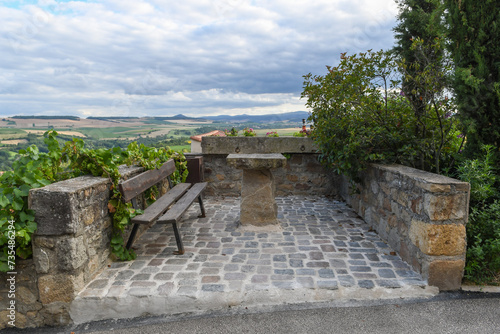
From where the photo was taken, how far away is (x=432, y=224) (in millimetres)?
2861

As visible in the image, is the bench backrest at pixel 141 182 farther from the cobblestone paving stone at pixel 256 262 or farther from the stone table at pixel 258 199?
the stone table at pixel 258 199

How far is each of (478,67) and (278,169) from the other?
3.84 meters

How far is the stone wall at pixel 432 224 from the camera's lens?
2838 mm

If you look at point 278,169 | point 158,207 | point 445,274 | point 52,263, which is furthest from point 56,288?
point 278,169

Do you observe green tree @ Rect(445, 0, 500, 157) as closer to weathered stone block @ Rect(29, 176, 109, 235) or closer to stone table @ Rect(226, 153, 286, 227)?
stone table @ Rect(226, 153, 286, 227)

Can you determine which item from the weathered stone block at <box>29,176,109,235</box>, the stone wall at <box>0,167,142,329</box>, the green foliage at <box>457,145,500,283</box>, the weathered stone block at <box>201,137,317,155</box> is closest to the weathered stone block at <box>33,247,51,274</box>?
the stone wall at <box>0,167,142,329</box>

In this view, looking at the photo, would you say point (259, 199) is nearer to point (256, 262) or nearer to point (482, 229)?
point (256, 262)

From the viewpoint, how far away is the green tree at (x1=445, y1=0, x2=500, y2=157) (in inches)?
141

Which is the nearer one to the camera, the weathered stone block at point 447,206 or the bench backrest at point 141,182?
the weathered stone block at point 447,206

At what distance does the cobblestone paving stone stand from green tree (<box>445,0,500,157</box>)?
187 cm

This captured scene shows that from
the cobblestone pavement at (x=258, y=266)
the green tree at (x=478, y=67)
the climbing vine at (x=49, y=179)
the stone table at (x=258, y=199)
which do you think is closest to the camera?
the climbing vine at (x=49, y=179)

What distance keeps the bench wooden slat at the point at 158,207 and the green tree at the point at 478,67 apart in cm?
382

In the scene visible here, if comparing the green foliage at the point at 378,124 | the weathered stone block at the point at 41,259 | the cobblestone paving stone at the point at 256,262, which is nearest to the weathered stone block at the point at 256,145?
the green foliage at the point at 378,124

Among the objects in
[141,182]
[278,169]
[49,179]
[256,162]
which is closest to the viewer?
[49,179]
